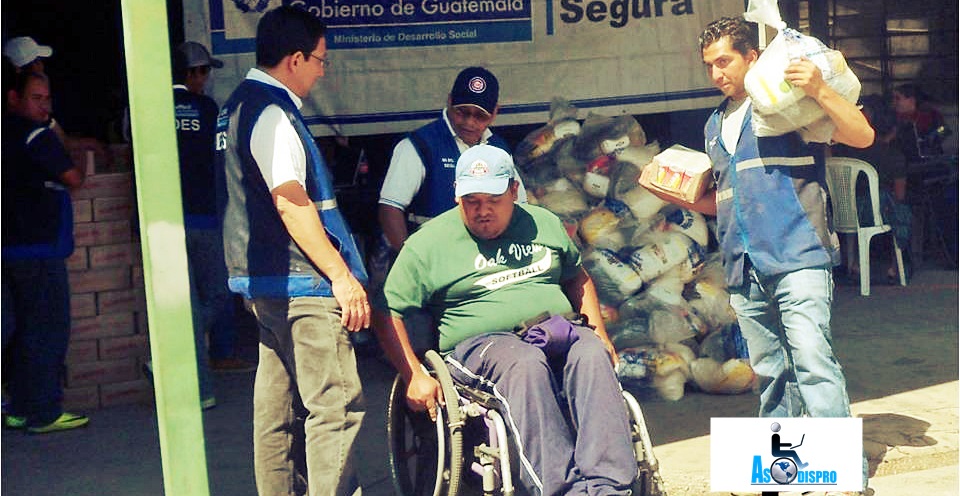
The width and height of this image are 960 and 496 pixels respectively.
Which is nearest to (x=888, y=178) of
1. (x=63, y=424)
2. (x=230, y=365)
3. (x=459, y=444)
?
(x=230, y=365)

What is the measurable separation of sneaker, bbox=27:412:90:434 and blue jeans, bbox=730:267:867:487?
307 cm

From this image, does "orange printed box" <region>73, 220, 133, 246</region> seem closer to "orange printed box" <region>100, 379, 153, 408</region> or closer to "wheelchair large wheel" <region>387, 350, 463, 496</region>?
"orange printed box" <region>100, 379, 153, 408</region>

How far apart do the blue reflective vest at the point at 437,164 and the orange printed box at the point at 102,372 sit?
5.89 feet

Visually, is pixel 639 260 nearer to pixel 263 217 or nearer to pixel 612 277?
pixel 612 277

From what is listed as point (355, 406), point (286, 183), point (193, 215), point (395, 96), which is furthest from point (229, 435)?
point (395, 96)

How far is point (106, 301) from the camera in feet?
21.8

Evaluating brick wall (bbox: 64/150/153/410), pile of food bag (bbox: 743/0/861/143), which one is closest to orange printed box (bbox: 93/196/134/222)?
brick wall (bbox: 64/150/153/410)

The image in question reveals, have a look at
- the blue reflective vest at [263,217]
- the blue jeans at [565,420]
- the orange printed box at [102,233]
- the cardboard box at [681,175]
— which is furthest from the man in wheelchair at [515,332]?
the orange printed box at [102,233]

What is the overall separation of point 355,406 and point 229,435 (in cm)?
179

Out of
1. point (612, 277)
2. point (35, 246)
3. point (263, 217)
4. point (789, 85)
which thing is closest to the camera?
point (263, 217)

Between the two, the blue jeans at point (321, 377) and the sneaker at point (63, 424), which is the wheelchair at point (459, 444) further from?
the sneaker at point (63, 424)

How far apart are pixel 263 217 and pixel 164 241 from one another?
2.71 feet

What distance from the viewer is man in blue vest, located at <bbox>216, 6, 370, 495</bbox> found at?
4.39 metres

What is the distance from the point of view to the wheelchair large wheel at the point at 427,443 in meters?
4.47
